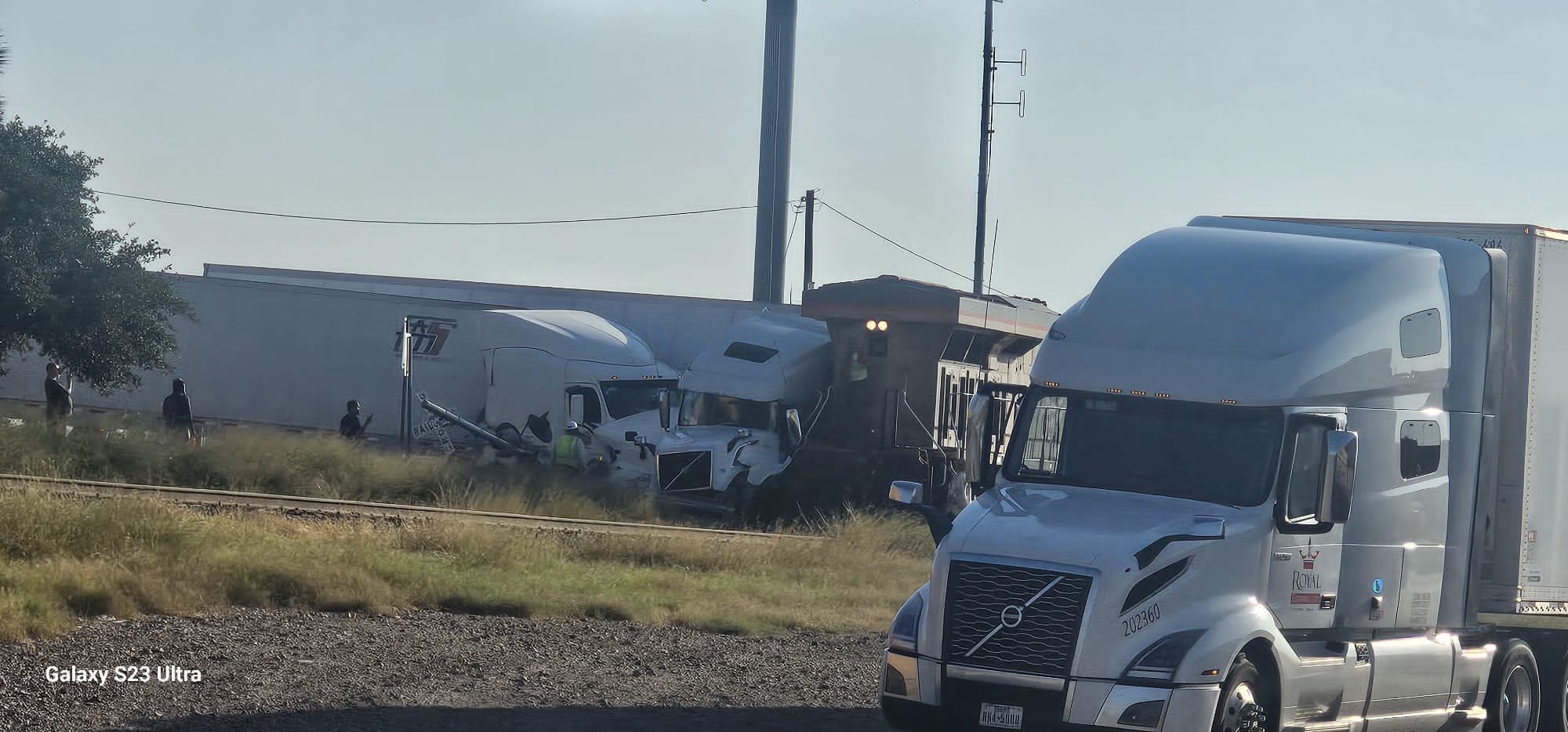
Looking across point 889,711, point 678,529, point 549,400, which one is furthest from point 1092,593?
point 549,400

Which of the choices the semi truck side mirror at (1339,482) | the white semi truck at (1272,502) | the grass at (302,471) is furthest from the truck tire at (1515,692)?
the grass at (302,471)

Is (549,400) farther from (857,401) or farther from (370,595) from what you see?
(370,595)

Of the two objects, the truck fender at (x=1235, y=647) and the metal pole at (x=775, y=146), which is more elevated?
the metal pole at (x=775, y=146)

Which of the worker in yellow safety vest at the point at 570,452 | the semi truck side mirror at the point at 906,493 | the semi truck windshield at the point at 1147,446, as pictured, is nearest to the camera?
the semi truck windshield at the point at 1147,446

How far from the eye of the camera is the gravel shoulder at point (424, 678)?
31.7 ft

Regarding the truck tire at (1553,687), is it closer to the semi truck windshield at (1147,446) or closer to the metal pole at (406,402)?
the semi truck windshield at (1147,446)

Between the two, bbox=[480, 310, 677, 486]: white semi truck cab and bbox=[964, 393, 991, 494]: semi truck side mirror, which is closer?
bbox=[964, 393, 991, 494]: semi truck side mirror

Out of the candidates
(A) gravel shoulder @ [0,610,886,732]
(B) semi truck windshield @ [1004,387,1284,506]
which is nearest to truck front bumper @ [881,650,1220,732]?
(B) semi truck windshield @ [1004,387,1284,506]

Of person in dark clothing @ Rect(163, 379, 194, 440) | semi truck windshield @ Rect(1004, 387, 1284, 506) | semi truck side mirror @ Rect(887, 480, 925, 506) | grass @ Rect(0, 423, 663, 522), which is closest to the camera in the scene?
semi truck windshield @ Rect(1004, 387, 1284, 506)

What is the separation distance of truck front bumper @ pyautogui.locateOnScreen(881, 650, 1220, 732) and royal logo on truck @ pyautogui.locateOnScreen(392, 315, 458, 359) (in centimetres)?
2884

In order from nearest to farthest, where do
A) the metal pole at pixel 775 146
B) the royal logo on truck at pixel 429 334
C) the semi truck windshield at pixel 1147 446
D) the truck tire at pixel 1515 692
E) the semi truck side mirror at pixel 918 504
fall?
the semi truck windshield at pixel 1147 446 < the semi truck side mirror at pixel 918 504 < the truck tire at pixel 1515 692 < the royal logo on truck at pixel 429 334 < the metal pole at pixel 775 146

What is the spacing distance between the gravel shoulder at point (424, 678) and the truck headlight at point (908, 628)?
1.97 metres

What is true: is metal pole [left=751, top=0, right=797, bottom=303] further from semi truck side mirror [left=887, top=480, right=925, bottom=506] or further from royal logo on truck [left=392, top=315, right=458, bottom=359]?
semi truck side mirror [left=887, top=480, right=925, bottom=506]

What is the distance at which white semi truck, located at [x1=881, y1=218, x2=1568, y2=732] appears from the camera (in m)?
8.61
